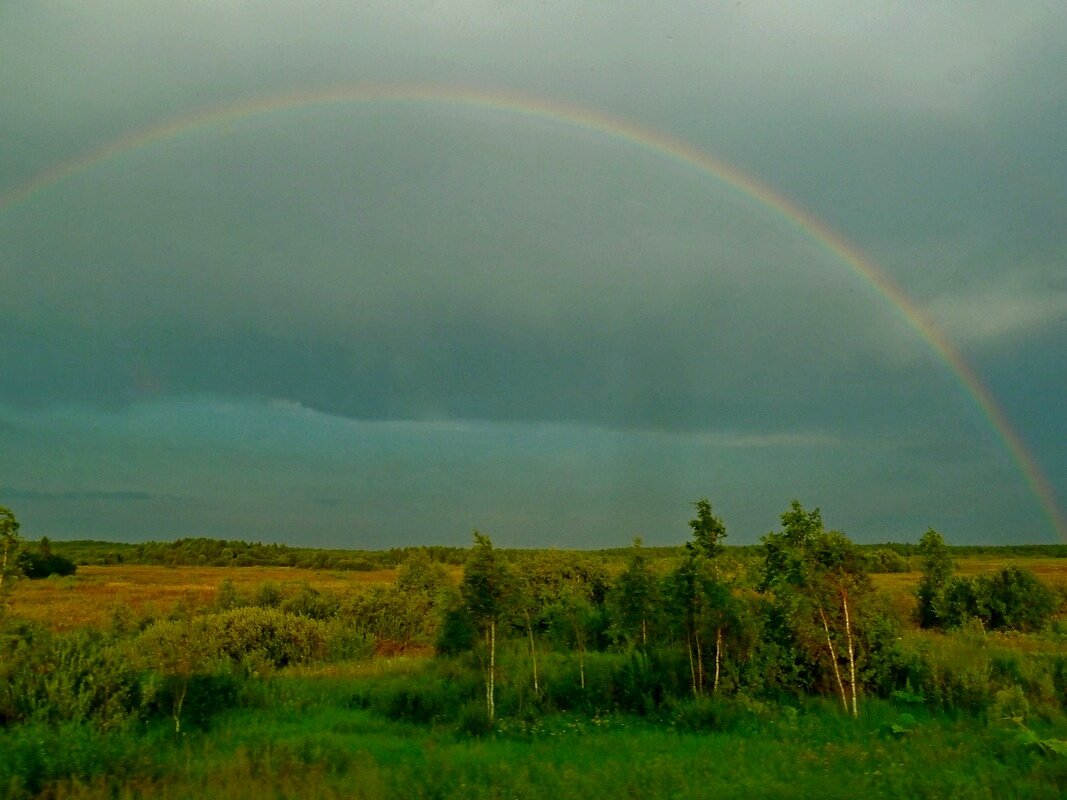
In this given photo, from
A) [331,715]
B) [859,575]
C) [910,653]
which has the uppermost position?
[859,575]

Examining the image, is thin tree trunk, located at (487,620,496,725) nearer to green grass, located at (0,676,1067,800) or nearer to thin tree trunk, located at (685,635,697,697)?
green grass, located at (0,676,1067,800)

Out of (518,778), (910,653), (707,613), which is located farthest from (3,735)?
(910,653)

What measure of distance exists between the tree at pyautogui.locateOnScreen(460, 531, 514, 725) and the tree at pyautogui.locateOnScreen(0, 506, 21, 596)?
26.8 feet

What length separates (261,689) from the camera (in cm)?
1719

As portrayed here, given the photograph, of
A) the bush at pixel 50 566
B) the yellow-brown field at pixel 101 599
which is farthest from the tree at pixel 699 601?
the bush at pixel 50 566

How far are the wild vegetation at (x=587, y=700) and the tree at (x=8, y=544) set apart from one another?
0.03 m

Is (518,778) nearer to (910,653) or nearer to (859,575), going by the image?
(859,575)

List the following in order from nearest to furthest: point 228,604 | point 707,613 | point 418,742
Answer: point 418,742, point 707,613, point 228,604

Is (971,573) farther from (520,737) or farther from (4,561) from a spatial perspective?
(4,561)

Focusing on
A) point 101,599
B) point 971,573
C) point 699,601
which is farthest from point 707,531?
point 971,573

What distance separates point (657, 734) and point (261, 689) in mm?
9270

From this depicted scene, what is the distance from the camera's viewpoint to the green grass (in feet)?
29.2

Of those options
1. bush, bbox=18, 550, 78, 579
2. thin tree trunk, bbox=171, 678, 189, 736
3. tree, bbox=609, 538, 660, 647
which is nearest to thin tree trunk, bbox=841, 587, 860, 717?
tree, bbox=609, 538, 660, 647

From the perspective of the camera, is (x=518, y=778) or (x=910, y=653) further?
(x=910, y=653)
